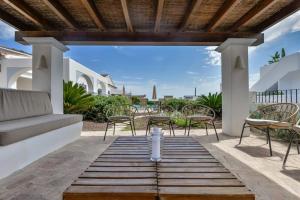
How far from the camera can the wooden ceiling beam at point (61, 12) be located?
3717mm

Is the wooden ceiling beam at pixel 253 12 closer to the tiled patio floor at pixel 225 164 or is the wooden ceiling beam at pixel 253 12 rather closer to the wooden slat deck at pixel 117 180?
the tiled patio floor at pixel 225 164

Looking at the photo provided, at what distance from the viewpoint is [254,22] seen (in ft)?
15.4

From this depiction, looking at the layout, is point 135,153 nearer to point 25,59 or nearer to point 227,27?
point 227,27

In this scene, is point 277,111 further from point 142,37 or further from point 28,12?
point 28,12

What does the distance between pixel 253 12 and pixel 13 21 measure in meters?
4.69

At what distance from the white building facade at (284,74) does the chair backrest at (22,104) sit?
10.4 m

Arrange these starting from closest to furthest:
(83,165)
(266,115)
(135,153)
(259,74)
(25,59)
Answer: (135,153) → (83,165) → (266,115) → (25,59) → (259,74)

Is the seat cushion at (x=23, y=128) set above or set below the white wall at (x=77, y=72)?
below

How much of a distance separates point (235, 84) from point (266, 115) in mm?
1013

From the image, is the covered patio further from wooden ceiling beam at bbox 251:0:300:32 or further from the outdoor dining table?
the outdoor dining table

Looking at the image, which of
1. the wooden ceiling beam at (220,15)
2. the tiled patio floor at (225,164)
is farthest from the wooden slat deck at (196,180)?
the wooden ceiling beam at (220,15)

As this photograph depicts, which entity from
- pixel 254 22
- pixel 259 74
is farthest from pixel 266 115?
pixel 259 74

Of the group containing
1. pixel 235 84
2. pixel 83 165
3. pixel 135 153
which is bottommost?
pixel 83 165

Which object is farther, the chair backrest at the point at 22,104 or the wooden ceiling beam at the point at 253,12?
the wooden ceiling beam at the point at 253,12
